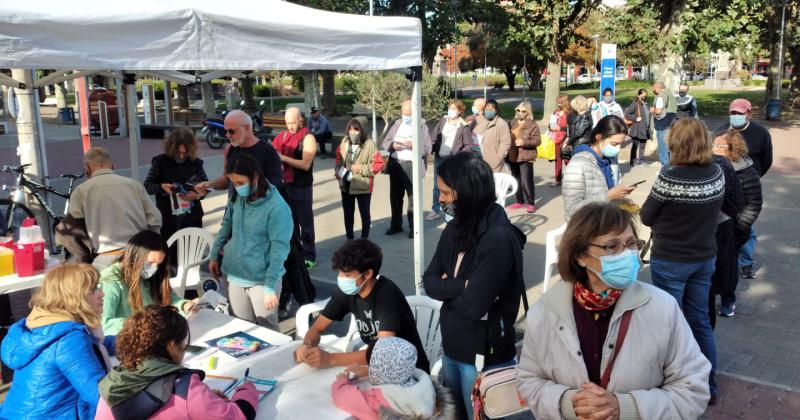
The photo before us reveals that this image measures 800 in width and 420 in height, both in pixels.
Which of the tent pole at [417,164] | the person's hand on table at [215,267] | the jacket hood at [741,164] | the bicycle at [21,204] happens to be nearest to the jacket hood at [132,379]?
the person's hand on table at [215,267]

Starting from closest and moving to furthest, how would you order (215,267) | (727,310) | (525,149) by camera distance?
(215,267) → (727,310) → (525,149)

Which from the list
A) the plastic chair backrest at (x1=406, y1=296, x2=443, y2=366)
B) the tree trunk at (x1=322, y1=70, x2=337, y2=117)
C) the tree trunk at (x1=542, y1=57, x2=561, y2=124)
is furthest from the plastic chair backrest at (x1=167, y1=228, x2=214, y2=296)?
the tree trunk at (x1=322, y1=70, x2=337, y2=117)

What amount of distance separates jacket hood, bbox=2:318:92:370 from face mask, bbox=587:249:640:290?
2.24 m

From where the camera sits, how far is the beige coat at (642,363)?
84.5 inches

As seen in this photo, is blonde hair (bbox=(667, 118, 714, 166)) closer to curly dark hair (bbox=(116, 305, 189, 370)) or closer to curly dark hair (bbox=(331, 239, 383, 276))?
curly dark hair (bbox=(331, 239, 383, 276))

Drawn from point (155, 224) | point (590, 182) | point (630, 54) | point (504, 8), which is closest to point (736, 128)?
point (590, 182)

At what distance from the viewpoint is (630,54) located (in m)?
47.1

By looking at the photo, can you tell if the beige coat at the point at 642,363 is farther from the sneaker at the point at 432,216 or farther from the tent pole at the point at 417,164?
the sneaker at the point at 432,216

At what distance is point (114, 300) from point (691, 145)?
331 centimetres

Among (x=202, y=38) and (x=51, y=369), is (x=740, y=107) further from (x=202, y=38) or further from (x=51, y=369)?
(x=51, y=369)

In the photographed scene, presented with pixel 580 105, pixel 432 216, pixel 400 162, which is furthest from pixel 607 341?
pixel 580 105

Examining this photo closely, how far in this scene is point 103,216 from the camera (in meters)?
4.89

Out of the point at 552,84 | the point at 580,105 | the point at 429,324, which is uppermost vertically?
the point at 552,84

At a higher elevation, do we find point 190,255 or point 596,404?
point 596,404
